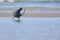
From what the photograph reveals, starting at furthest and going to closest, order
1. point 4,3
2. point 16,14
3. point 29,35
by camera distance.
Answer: point 4,3 → point 16,14 → point 29,35

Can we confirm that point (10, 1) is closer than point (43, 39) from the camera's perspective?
No

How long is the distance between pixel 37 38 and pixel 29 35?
0.54 m

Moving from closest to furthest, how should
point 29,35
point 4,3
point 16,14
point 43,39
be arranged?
point 43,39
point 29,35
point 16,14
point 4,3

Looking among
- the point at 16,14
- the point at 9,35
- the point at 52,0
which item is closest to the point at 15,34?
the point at 9,35

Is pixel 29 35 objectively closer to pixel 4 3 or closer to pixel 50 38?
pixel 50 38

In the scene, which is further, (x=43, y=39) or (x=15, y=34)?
(x=15, y=34)

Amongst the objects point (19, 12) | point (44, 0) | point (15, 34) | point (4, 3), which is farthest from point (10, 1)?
point (15, 34)

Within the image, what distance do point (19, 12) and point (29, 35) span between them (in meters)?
3.20

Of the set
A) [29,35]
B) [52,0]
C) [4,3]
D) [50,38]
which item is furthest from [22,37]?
[52,0]

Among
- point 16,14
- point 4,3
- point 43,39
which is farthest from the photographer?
point 4,3

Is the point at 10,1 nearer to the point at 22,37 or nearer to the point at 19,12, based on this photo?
the point at 19,12

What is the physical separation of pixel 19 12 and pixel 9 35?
10.4 feet

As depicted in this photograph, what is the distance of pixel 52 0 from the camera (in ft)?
78.8

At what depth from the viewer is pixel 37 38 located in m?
5.99
